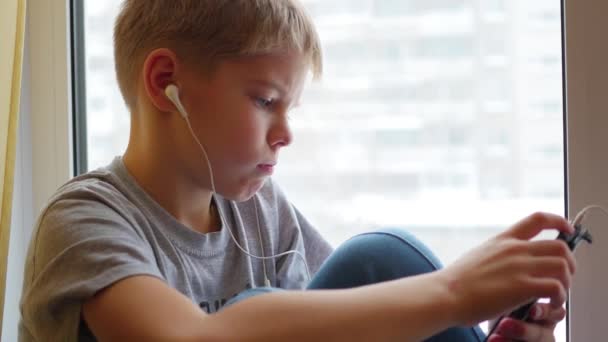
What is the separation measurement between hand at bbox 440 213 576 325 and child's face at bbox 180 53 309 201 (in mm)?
269

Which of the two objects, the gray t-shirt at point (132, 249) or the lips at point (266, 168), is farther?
the lips at point (266, 168)

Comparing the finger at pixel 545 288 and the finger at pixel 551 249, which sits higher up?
the finger at pixel 551 249

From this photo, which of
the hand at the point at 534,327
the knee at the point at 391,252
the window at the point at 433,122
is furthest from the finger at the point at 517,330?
the window at the point at 433,122

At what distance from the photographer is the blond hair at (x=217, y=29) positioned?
84cm

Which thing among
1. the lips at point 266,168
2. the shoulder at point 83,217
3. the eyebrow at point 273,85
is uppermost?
the eyebrow at point 273,85

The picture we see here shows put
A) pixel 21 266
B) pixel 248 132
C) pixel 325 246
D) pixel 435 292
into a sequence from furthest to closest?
pixel 21 266, pixel 325 246, pixel 248 132, pixel 435 292

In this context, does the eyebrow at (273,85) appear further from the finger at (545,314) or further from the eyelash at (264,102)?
the finger at (545,314)

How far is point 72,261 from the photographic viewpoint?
718 millimetres

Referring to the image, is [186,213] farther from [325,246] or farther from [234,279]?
[325,246]

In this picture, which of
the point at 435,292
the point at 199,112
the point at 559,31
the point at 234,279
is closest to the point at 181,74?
the point at 199,112

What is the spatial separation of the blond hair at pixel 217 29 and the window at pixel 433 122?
230 mm

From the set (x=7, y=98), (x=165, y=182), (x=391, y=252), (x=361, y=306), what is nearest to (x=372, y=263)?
(x=391, y=252)

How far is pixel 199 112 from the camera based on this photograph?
0.84m

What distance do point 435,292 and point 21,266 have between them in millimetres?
778
